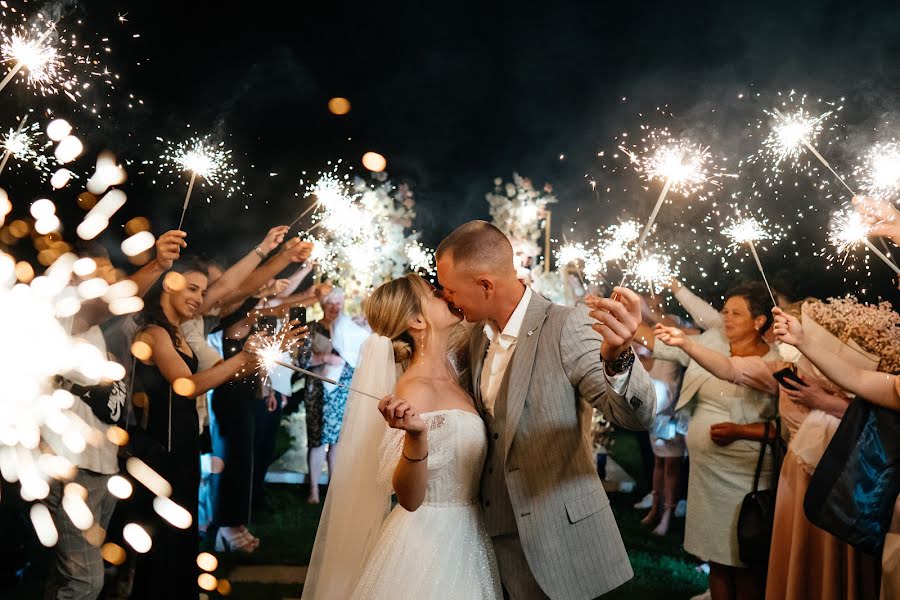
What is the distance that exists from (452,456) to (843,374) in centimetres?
169

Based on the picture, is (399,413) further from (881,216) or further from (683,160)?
(683,160)

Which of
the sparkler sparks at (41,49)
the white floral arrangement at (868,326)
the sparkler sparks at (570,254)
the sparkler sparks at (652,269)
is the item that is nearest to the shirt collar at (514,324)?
the white floral arrangement at (868,326)

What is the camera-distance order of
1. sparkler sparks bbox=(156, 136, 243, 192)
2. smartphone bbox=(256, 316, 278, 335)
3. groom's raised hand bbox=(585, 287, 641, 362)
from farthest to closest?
1. smartphone bbox=(256, 316, 278, 335)
2. sparkler sparks bbox=(156, 136, 243, 192)
3. groom's raised hand bbox=(585, 287, 641, 362)

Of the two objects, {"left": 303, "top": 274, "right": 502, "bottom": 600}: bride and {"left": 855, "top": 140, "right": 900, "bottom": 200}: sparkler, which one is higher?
{"left": 855, "top": 140, "right": 900, "bottom": 200}: sparkler

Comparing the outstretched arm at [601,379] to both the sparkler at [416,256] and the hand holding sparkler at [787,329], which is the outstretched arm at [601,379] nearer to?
the hand holding sparkler at [787,329]

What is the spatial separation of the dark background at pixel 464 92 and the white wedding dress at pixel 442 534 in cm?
369

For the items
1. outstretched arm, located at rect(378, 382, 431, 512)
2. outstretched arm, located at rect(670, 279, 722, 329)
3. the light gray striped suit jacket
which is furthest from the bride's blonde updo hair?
outstretched arm, located at rect(670, 279, 722, 329)

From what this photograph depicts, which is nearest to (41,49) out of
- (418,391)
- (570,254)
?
(418,391)

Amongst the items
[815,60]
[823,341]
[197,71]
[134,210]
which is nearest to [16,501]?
[134,210]

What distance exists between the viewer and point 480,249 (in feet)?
8.96

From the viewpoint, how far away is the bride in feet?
7.89

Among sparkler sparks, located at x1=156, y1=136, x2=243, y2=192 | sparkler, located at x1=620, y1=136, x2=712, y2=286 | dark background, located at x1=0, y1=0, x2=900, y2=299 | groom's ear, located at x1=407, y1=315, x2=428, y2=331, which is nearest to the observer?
groom's ear, located at x1=407, y1=315, x2=428, y2=331

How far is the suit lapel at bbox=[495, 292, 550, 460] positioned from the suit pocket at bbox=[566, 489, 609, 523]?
1.00ft

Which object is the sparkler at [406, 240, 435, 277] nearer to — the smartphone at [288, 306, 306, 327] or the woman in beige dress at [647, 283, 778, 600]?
the smartphone at [288, 306, 306, 327]
